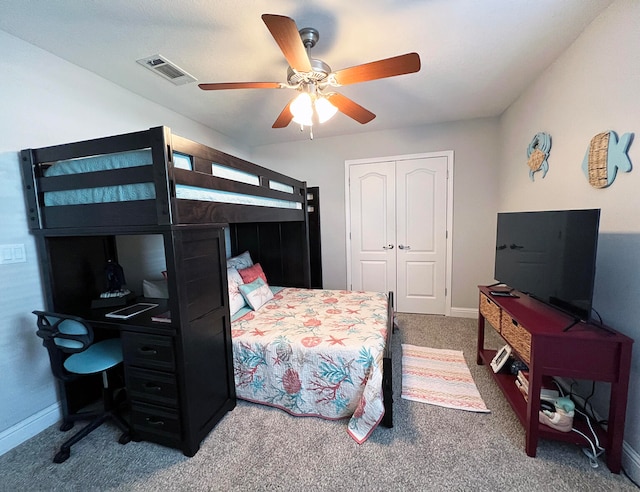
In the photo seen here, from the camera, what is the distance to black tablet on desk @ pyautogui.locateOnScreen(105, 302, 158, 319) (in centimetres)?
165

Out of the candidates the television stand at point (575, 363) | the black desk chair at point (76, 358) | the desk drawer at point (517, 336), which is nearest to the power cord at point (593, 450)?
the television stand at point (575, 363)

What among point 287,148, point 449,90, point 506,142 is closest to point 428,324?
A: point 506,142

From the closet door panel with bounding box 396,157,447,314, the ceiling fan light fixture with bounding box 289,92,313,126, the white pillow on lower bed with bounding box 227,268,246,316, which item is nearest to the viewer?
the ceiling fan light fixture with bounding box 289,92,313,126

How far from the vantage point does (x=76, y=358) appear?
64.1 inches

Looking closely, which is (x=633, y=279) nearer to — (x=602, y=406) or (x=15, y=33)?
(x=602, y=406)

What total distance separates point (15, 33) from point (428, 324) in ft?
13.9

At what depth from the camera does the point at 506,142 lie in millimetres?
2971

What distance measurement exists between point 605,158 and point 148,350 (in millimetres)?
2844

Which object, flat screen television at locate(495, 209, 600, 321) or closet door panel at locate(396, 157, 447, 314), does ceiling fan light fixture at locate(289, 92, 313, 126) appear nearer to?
flat screen television at locate(495, 209, 600, 321)

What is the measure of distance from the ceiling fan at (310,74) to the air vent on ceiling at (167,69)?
23.5 inches

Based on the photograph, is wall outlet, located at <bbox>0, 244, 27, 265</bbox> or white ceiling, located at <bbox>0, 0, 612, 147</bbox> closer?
white ceiling, located at <bbox>0, 0, 612, 147</bbox>

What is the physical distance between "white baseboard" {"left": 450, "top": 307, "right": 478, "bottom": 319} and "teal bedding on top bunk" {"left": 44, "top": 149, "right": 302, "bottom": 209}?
3249 millimetres

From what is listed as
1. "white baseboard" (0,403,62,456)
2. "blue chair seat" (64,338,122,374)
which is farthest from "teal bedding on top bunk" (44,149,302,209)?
"white baseboard" (0,403,62,456)

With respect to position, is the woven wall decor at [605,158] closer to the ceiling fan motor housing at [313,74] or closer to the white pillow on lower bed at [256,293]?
the ceiling fan motor housing at [313,74]
